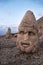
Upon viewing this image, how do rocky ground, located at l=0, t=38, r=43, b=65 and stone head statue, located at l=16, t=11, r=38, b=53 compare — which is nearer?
rocky ground, located at l=0, t=38, r=43, b=65

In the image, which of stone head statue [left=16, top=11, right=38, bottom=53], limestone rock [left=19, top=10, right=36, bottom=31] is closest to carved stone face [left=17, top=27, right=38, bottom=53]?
stone head statue [left=16, top=11, right=38, bottom=53]

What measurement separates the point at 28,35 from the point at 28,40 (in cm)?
48

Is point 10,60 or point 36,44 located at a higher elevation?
point 36,44

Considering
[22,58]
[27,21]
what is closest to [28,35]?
[27,21]

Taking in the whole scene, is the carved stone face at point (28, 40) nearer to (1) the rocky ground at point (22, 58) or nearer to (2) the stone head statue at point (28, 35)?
(2) the stone head statue at point (28, 35)

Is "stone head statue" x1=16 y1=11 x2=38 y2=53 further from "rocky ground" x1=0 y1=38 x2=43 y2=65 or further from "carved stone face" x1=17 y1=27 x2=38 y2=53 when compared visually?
"rocky ground" x1=0 y1=38 x2=43 y2=65

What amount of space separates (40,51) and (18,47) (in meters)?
2.01

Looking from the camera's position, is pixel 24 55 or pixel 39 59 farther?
pixel 24 55

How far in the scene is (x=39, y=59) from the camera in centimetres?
1512

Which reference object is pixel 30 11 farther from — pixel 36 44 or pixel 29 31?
pixel 36 44

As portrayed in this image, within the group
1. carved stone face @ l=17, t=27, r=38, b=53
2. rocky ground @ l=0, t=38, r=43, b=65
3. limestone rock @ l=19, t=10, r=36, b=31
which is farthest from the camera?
limestone rock @ l=19, t=10, r=36, b=31

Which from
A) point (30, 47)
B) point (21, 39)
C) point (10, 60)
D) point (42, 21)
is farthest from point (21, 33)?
point (42, 21)

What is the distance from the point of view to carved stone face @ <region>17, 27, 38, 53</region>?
54.9ft

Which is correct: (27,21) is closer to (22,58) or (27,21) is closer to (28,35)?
(28,35)
